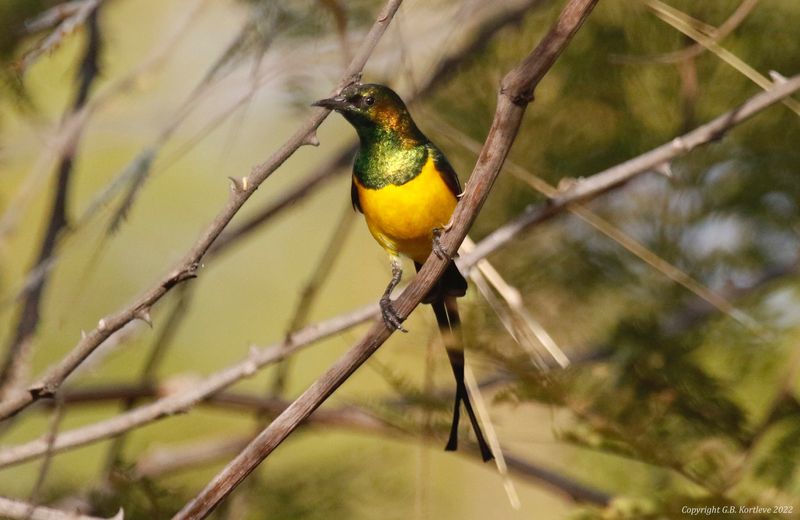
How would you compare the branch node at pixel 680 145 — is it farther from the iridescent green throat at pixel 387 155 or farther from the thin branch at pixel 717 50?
the iridescent green throat at pixel 387 155

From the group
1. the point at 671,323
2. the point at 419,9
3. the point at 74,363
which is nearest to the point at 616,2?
the point at 419,9

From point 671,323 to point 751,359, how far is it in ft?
0.54

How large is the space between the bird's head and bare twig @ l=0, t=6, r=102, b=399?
44cm

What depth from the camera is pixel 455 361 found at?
4.40 ft

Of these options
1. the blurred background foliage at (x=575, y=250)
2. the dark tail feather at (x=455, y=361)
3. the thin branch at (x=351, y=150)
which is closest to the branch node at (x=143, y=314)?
the blurred background foliage at (x=575, y=250)

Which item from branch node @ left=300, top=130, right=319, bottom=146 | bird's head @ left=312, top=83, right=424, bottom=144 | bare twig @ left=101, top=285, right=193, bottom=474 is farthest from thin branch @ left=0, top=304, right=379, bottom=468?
branch node @ left=300, top=130, right=319, bottom=146

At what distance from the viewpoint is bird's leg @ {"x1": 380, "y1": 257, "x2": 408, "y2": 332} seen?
0.95m

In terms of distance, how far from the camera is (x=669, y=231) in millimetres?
1857

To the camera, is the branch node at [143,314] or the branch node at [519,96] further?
the branch node at [143,314]

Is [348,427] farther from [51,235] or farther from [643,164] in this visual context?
[643,164]

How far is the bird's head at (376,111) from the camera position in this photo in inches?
59.6

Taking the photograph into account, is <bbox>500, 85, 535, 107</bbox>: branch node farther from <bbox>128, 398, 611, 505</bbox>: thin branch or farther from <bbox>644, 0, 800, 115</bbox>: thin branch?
<bbox>128, 398, 611, 505</bbox>: thin branch

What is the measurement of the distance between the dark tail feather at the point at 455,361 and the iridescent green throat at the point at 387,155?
0.20 m

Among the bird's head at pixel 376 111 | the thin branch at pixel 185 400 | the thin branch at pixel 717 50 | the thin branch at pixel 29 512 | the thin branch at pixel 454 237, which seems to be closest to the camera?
the thin branch at pixel 454 237
